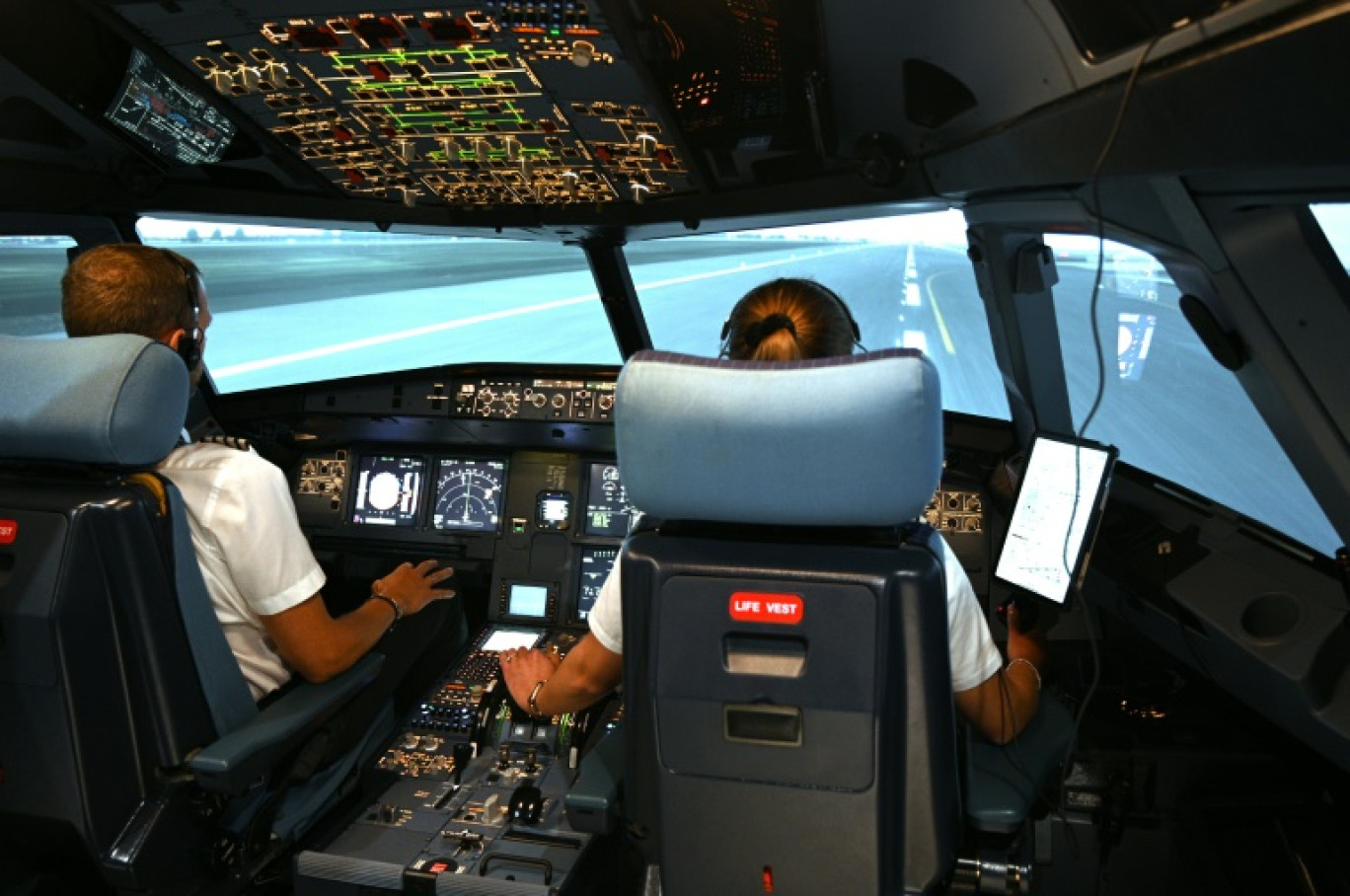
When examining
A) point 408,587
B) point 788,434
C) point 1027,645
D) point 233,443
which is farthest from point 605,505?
point 788,434

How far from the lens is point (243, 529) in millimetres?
1991

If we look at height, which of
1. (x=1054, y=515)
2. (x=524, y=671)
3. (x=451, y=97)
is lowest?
(x=524, y=671)

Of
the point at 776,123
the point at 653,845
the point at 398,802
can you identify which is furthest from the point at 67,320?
the point at 776,123

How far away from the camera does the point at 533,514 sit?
3.36m

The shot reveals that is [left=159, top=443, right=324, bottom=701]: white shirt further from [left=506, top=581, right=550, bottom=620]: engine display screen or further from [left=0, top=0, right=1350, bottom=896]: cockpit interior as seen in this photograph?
[left=506, top=581, right=550, bottom=620]: engine display screen

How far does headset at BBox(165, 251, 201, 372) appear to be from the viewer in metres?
2.07

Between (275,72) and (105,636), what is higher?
(275,72)

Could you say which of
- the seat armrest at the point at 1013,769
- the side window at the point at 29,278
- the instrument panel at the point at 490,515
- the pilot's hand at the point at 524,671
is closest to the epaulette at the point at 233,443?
the pilot's hand at the point at 524,671

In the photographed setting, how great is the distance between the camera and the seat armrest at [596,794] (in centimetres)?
165

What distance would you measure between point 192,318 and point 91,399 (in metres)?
0.40

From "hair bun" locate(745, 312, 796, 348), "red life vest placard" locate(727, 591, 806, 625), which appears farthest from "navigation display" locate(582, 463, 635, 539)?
"red life vest placard" locate(727, 591, 806, 625)

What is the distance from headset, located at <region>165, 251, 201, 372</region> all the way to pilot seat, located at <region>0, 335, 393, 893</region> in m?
0.25

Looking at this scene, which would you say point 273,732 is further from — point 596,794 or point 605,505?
point 605,505

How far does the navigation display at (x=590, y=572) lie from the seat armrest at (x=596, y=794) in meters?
1.51
